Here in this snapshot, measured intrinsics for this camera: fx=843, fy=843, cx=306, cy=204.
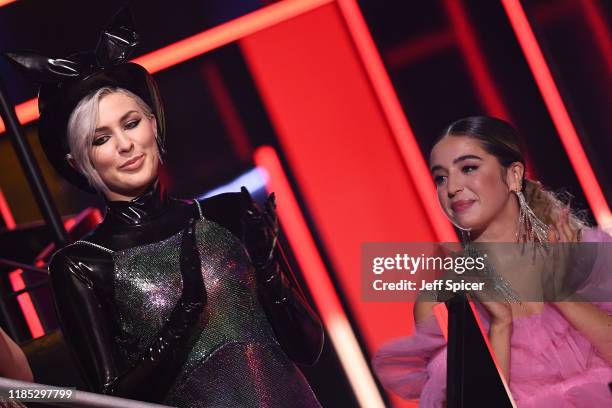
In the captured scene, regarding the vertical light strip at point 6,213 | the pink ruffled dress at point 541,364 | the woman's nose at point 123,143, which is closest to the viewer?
the woman's nose at point 123,143

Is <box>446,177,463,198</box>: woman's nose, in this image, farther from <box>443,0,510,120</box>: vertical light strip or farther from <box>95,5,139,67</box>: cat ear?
<box>95,5,139,67</box>: cat ear

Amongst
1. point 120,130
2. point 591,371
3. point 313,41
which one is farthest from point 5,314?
point 591,371

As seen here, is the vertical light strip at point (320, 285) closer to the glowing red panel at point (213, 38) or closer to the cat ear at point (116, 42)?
the glowing red panel at point (213, 38)

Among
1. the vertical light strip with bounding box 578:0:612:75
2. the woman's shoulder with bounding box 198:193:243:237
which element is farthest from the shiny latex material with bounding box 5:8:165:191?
the vertical light strip with bounding box 578:0:612:75

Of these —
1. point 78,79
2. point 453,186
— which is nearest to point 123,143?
point 78,79

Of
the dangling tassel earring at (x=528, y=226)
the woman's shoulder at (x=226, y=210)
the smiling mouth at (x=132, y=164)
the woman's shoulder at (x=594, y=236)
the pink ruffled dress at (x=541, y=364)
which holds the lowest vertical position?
the pink ruffled dress at (x=541, y=364)

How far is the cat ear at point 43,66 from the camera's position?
148 centimetres

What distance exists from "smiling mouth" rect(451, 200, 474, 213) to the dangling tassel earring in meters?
0.11

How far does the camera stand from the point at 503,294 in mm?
1683

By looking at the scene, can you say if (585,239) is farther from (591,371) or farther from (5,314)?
(5,314)

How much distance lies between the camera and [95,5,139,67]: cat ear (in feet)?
5.01

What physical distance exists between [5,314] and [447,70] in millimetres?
1277

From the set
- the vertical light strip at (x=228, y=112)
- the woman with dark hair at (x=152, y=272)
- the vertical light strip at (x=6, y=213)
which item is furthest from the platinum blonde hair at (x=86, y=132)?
the vertical light strip at (x=6, y=213)

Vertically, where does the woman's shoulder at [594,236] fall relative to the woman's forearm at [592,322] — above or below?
above
